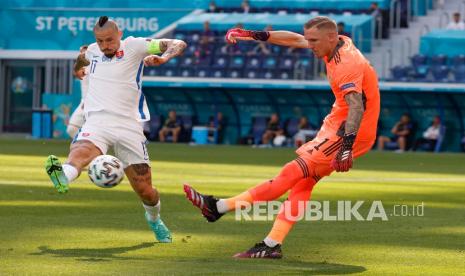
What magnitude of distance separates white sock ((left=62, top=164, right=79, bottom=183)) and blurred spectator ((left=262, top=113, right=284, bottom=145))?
1288 inches

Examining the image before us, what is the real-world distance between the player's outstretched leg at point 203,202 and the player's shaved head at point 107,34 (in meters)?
1.90

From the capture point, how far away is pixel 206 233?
1354 cm

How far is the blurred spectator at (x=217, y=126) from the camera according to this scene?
45469 millimetres

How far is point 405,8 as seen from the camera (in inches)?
1807

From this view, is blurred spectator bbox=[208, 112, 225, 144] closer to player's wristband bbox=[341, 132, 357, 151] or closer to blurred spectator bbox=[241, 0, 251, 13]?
blurred spectator bbox=[241, 0, 251, 13]

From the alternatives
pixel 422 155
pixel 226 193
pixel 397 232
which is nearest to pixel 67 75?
pixel 422 155

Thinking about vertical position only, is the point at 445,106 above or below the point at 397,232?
below

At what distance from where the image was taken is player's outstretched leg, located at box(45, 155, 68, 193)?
10.8 m

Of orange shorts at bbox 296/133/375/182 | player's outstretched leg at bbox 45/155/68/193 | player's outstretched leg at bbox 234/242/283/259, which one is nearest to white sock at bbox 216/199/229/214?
player's outstretched leg at bbox 234/242/283/259

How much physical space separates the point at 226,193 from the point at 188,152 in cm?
1699

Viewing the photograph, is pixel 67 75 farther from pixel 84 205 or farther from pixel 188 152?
pixel 84 205

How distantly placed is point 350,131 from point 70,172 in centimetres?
249

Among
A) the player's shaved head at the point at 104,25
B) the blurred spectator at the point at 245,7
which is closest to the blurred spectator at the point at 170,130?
the blurred spectator at the point at 245,7

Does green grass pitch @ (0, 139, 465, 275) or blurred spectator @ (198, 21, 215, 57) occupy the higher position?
green grass pitch @ (0, 139, 465, 275)
